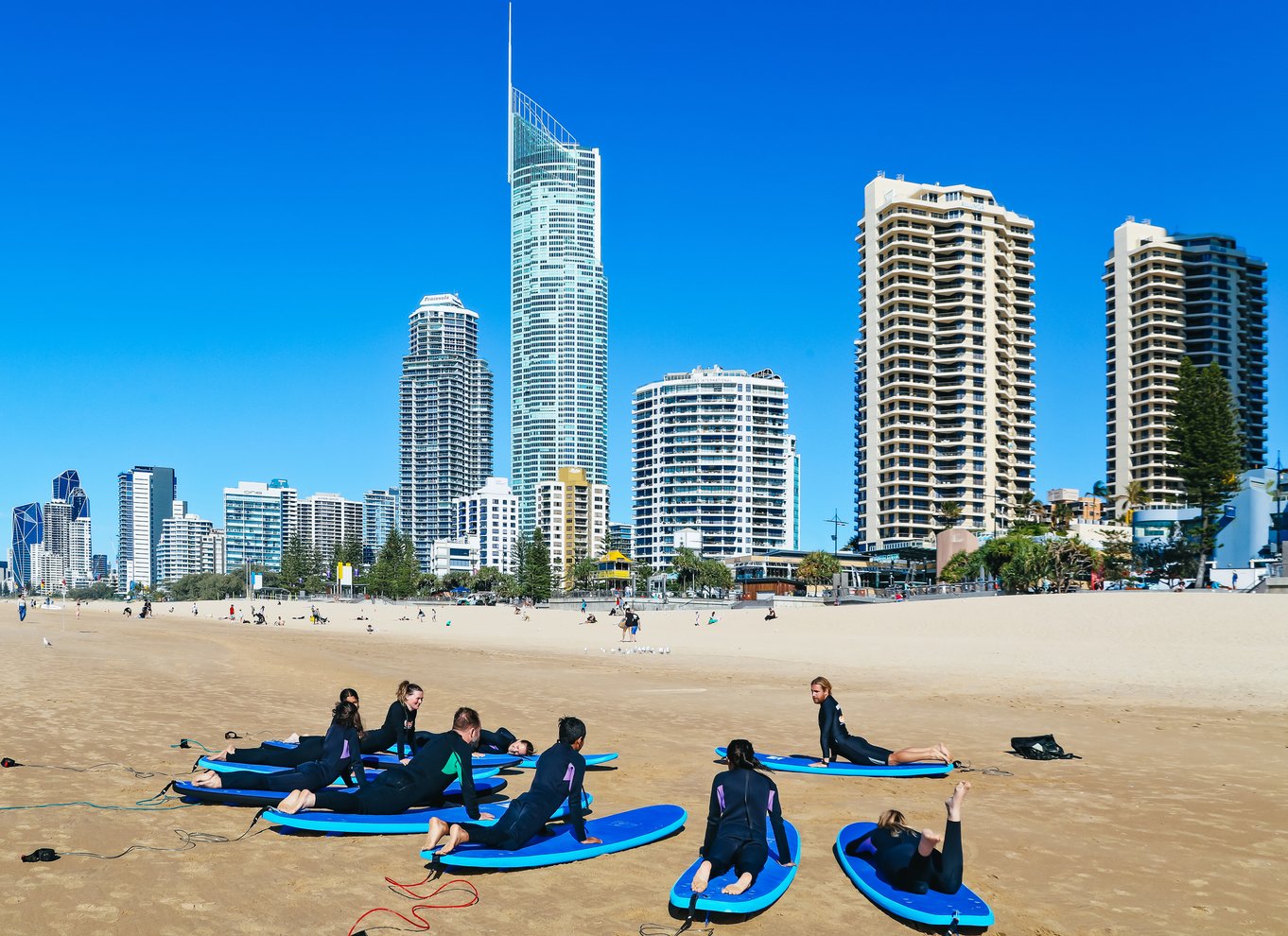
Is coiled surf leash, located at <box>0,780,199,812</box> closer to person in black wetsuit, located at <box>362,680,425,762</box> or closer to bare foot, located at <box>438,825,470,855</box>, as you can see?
person in black wetsuit, located at <box>362,680,425,762</box>

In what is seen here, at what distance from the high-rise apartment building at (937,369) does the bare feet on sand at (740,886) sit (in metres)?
118

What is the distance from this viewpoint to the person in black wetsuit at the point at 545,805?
8344 mm

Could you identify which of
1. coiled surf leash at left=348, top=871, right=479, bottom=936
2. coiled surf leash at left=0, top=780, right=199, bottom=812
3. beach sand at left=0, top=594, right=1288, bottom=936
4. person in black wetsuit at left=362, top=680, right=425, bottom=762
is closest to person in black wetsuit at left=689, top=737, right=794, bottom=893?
beach sand at left=0, top=594, right=1288, bottom=936

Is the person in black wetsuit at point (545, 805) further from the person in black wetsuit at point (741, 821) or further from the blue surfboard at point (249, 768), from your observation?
the blue surfboard at point (249, 768)

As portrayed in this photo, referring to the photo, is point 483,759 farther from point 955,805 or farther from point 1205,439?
point 1205,439

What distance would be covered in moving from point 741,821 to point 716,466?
609ft

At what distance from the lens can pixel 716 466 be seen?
193 meters

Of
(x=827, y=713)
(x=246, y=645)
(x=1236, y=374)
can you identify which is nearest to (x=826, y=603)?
(x=246, y=645)

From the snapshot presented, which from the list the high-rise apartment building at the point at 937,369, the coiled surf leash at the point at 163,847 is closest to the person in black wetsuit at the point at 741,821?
the coiled surf leash at the point at 163,847

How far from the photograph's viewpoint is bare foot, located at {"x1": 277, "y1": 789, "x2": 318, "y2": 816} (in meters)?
9.32

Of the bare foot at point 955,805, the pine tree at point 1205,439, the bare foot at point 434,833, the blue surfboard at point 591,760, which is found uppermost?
the pine tree at point 1205,439

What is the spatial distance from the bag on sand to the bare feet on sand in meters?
8.11

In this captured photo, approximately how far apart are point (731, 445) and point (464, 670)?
166m

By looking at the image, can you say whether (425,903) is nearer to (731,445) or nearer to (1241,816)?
(1241,816)
